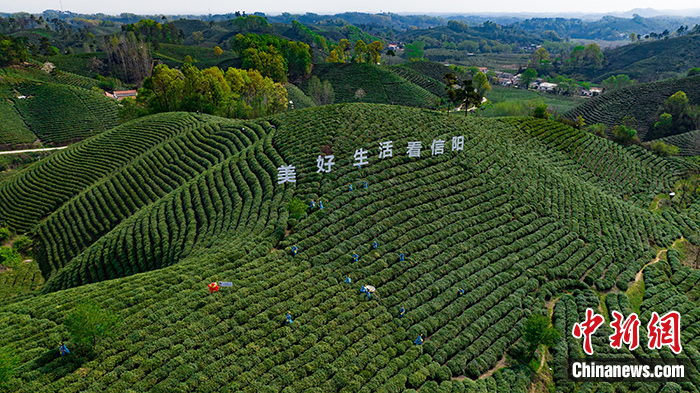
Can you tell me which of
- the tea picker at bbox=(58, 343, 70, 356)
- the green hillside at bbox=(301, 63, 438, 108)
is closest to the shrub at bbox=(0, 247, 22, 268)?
the tea picker at bbox=(58, 343, 70, 356)

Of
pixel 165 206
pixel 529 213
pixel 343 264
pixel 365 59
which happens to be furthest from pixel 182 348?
pixel 365 59

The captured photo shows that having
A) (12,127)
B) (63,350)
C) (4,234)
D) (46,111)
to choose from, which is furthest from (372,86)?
(63,350)

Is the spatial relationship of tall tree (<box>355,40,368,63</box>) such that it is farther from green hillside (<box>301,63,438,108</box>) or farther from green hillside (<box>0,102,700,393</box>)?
green hillside (<box>0,102,700,393</box>)

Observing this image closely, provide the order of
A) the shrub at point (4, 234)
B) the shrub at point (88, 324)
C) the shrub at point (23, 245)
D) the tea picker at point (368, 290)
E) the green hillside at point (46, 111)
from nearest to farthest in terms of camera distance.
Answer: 1. the shrub at point (88, 324)
2. the tea picker at point (368, 290)
3. the shrub at point (23, 245)
4. the shrub at point (4, 234)
5. the green hillside at point (46, 111)

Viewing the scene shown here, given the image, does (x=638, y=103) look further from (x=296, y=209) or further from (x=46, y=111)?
(x=46, y=111)

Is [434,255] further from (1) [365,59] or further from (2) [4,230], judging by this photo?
(1) [365,59]

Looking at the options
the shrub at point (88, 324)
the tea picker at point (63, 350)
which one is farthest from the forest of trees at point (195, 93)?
the tea picker at point (63, 350)

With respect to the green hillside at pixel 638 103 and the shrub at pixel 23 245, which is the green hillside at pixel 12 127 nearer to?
the shrub at pixel 23 245
